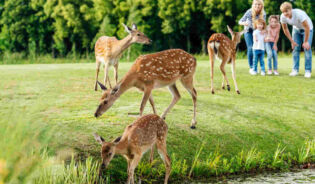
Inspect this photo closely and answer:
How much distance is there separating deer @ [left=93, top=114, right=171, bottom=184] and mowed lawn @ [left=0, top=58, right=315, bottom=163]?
100cm

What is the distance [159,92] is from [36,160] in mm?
7483

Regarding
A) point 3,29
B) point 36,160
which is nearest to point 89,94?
point 36,160

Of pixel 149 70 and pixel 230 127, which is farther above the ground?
pixel 149 70

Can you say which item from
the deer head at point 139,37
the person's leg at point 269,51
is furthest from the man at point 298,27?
the deer head at point 139,37

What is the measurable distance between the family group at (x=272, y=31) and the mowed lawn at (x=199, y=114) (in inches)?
45.3

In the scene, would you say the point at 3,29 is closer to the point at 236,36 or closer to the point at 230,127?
the point at 236,36

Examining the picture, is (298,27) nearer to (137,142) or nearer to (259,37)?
(259,37)

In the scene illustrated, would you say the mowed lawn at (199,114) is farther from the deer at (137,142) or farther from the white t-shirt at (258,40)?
the white t-shirt at (258,40)

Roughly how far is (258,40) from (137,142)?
954 cm

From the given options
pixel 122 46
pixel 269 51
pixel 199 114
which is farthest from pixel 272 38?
pixel 199 114

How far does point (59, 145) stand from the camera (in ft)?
24.9

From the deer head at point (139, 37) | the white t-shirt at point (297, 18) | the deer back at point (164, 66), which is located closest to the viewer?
the deer back at point (164, 66)

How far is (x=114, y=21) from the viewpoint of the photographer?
1877 inches

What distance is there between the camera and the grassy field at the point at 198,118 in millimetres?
7785
